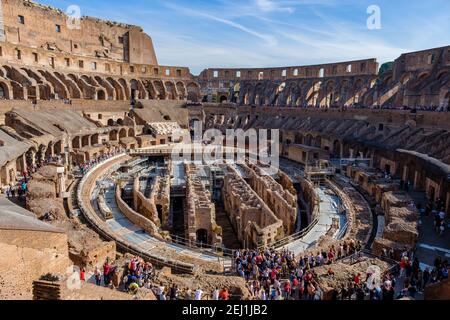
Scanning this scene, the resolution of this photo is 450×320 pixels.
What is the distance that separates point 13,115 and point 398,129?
29.3 meters

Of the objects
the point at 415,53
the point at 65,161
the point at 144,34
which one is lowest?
the point at 65,161

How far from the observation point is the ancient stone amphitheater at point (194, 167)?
1152 cm

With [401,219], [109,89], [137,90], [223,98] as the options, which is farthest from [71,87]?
[401,219]

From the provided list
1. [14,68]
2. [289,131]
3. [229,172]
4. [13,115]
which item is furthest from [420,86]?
[14,68]

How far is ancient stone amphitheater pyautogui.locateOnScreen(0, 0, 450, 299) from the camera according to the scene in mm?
11516

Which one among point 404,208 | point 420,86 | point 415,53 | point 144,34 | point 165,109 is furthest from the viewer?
point 144,34

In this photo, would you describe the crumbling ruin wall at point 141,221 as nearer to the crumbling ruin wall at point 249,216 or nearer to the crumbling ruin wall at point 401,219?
the crumbling ruin wall at point 249,216

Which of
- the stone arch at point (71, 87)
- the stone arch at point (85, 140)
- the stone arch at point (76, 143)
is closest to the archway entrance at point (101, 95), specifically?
the stone arch at point (71, 87)

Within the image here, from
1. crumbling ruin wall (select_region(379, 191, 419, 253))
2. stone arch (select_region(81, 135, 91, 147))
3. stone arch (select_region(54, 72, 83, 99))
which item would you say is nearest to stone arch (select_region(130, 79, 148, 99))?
stone arch (select_region(54, 72, 83, 99))

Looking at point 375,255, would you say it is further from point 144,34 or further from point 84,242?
point 144,34

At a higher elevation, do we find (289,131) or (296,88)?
(296,88)

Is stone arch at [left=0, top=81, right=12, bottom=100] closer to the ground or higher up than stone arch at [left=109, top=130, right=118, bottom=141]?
higher up

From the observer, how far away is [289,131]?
37312 mm

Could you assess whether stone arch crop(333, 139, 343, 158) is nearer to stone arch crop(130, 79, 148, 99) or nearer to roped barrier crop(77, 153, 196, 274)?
roped barrier crop(77, 153, 196, 274)
